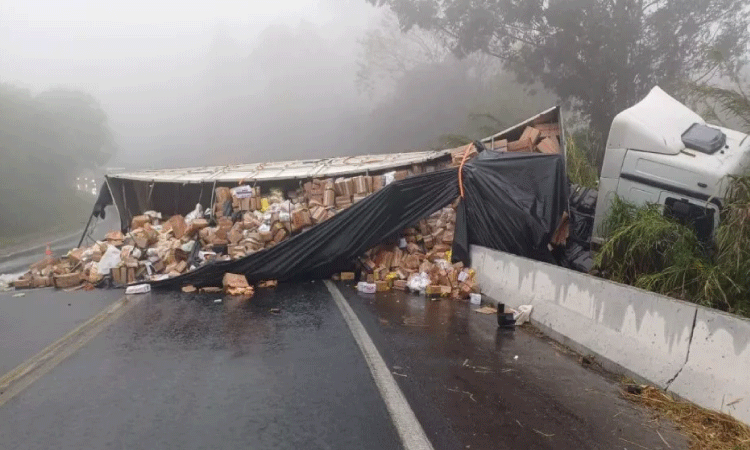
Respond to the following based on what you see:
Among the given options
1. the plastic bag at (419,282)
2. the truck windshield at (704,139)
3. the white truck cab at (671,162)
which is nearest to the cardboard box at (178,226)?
the plastic bag at (419,282)

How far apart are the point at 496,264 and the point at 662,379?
14.1 feet

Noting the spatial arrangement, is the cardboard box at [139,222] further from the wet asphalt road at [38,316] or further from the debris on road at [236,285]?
the debris on road at [236,285]

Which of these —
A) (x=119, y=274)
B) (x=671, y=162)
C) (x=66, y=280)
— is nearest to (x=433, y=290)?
(x=671, y=162)

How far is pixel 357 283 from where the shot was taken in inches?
421

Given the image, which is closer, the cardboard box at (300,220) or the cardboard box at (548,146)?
the cardboard box at (548,146)

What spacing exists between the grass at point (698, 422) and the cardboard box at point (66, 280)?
10.7m

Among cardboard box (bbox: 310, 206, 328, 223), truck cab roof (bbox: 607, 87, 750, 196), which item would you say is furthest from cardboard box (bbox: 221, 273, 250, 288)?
truck cab roof (bbox: 607, 87, 750, 196)

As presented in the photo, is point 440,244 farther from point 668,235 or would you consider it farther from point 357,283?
point 668,235

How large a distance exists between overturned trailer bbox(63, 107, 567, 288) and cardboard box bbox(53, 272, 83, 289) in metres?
1.08

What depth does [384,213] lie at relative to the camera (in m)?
10.9

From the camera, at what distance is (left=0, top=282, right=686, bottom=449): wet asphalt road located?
158 inches

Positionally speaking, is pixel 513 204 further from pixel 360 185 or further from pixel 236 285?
pixel 236 285

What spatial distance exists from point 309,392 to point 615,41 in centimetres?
1961

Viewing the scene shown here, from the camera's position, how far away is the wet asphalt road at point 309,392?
4.02 meters
